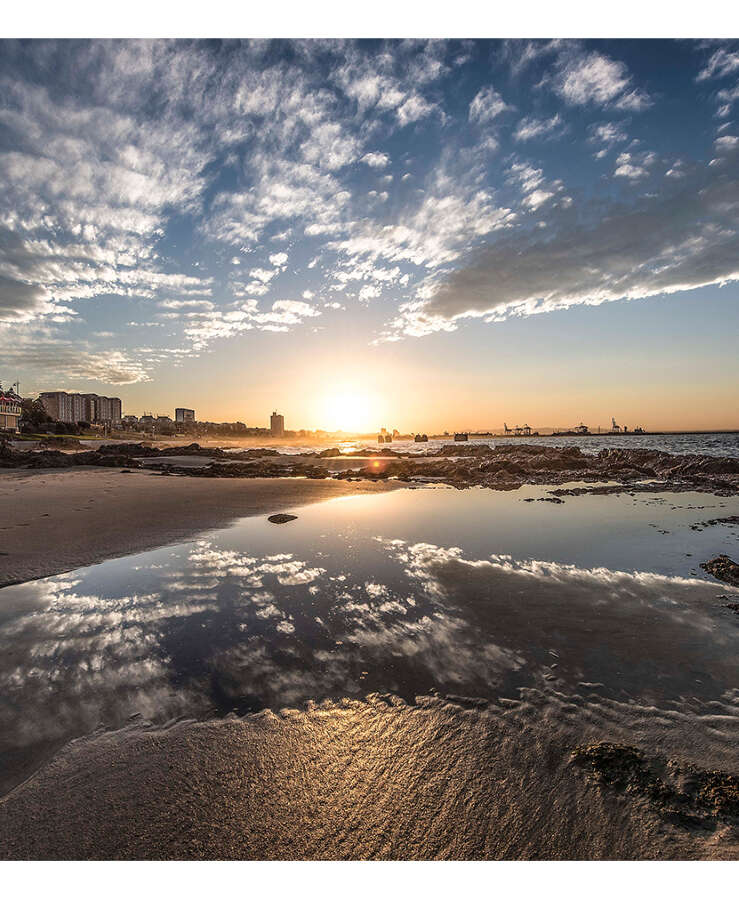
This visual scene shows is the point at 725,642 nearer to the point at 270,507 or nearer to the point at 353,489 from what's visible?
the point at 270,507

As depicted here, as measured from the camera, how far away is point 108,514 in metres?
10.5

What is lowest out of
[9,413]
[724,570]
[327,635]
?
[327,635]

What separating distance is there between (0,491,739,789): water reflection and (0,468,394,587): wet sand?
3.20ft

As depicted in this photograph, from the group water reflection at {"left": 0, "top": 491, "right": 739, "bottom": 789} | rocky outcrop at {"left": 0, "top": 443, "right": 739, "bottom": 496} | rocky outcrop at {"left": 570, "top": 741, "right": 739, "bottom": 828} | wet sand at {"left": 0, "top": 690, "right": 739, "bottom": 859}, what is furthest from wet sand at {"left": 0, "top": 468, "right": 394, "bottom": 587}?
rocky outcrop at {"left": 570, "top": 741, "right": 739, "bottom": 828}

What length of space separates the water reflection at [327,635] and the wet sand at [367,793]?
31 centimetres

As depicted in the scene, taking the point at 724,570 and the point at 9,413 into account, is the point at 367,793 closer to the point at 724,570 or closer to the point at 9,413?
the point at 724,570

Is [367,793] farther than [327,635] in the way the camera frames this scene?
No

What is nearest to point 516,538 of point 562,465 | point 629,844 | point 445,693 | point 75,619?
point 445,693

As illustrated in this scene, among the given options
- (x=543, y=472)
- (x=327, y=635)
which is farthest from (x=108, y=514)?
(x=543, y=472)

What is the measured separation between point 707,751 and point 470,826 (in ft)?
5.77

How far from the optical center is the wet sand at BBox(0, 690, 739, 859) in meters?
2.01

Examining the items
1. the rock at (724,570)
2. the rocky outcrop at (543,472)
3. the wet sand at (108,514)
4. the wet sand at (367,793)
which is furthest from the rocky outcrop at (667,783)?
the rocky outcrop at (543,472)

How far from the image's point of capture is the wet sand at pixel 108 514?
6922 millimetres

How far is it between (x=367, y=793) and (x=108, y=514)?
10.6 m
